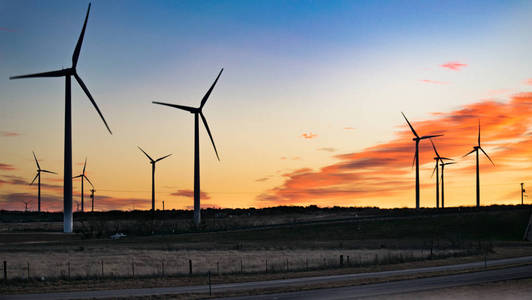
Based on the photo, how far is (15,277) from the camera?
55156mm

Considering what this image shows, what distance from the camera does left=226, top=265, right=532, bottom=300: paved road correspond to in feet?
143

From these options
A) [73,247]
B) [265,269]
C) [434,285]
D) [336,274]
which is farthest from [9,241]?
[434,285]

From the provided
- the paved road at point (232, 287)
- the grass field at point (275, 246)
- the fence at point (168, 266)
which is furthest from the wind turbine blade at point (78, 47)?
the paved road at point (232, 287)

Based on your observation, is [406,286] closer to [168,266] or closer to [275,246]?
[168,266]

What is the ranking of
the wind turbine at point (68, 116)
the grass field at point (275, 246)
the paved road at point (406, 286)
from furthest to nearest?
the wind turbine at point (68, 116) → the grass field at point (275, 246) → the paved road at point (406, 286)

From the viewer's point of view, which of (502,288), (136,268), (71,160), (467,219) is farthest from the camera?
Result: (467,219)

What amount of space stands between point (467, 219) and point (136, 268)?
8174cm

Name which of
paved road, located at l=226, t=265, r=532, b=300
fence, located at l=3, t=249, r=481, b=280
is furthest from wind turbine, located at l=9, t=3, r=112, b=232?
paved road, located at l=226, t=265, r=532, b=300

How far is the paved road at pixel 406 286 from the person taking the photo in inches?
1721

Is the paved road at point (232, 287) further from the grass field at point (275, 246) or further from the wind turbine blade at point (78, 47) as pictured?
the wind turbine blade at point (78, 47)

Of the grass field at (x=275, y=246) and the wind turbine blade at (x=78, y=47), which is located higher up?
the wind turbine blade at (x=78, y=47)

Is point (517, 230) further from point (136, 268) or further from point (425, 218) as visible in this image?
point (136, 268)

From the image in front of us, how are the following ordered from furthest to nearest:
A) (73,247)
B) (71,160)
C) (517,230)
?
1. (517,230)
2. (71,160)
3. (73,247)

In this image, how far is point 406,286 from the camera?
4856cm
